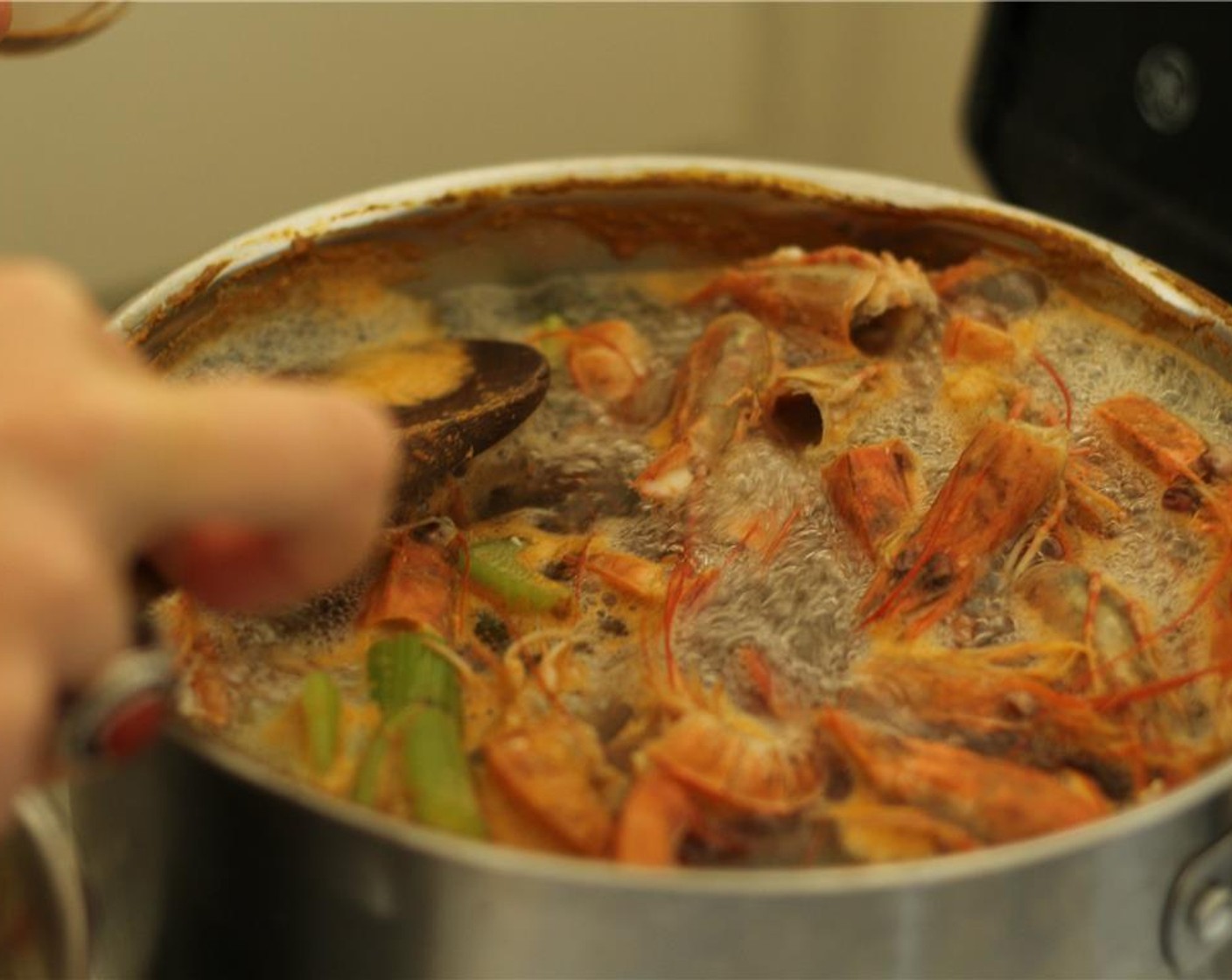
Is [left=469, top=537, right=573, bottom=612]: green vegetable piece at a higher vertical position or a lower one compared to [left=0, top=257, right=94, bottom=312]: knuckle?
lower

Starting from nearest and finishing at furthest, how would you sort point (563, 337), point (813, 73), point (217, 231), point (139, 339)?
point (139, 339), point (563, 337), point (217, 231), point (813, 73)

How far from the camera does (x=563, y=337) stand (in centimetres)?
95

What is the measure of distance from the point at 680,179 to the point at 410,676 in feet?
1.45

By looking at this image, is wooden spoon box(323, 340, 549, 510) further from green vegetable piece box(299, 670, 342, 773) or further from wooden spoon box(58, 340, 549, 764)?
green vegetable piece box(299, 670, 342, 773)

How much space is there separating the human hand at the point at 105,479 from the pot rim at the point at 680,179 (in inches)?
3.8

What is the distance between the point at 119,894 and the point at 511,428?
311mm

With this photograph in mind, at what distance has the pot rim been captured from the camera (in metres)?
0.49

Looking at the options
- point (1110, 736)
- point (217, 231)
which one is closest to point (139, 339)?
point (1110, 736)

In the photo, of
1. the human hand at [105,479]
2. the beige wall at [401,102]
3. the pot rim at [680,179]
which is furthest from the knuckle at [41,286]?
the beige wall at [401,102]

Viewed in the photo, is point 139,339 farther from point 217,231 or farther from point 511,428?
point 217,231

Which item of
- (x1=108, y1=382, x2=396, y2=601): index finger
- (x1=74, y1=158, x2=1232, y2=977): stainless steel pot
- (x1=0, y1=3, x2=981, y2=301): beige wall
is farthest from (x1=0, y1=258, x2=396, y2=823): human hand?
(x1=0, y1=3, x2=981, y2=301): beige wall

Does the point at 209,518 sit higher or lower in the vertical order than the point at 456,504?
higher

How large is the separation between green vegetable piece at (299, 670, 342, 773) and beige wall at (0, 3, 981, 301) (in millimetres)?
981

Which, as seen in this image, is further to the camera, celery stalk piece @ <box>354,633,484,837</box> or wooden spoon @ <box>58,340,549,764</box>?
wooden spoon @ <box>58,340,549,764</box>
